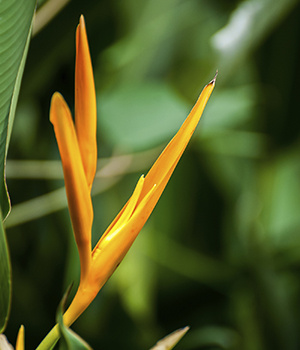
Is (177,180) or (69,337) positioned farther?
(177,180)

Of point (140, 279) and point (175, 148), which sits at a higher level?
point (175, 148)

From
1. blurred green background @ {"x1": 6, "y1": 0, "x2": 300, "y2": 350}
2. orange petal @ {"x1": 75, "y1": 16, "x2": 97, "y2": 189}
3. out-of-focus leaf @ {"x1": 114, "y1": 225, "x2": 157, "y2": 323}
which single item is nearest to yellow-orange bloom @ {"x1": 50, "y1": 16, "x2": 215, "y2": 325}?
orange petal @ {"x1": 75, "y1": 16, "x2": 97, "y2": 189}

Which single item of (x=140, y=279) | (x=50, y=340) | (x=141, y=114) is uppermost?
(x=141, y=114)

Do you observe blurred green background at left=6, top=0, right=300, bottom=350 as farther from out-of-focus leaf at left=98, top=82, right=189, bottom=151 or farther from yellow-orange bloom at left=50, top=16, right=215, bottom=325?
yellow-orange bloom at left=50, top=16, right=215, bottom=325

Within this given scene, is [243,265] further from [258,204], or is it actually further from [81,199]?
[81,199]

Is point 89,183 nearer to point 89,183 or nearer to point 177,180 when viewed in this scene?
point 89,183

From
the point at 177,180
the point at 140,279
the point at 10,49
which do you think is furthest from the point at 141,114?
the point at 10,49
